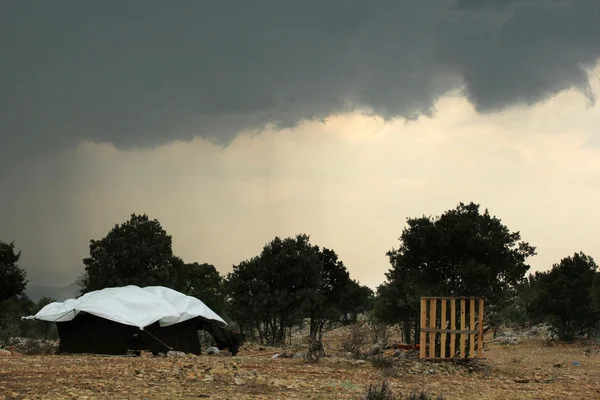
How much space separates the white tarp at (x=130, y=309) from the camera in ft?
75.9

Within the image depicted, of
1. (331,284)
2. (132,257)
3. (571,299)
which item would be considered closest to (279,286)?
(331,284)

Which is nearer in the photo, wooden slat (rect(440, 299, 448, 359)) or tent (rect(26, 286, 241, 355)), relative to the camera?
wooden slat (rect(440, 299, 448, 359))

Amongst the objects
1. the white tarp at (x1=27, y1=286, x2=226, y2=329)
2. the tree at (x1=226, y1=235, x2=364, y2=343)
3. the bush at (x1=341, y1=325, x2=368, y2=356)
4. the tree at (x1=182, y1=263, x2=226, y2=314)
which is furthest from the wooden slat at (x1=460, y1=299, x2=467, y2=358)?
the tree at (x1=182, y1=263, x2=226, y2=314)

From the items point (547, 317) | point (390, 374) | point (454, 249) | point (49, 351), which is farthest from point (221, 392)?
point (547, 317)

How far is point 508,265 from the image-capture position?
21734 millimetres

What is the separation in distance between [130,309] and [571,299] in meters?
31.5

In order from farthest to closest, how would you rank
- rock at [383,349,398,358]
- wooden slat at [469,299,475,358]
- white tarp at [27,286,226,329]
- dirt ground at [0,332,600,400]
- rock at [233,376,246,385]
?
white tarp at [27,286,226,329] → wooden slat at [469,299,475,358] → rock at [383,349,398,358] → rock at [233,376,246,385] → dirt ground at [0,332,600,400]

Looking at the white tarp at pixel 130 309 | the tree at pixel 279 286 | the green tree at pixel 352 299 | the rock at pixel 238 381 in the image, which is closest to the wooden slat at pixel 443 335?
the rock at pixel 238 381

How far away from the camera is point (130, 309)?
23672 mm

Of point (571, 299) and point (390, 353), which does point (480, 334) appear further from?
point (571, 299)

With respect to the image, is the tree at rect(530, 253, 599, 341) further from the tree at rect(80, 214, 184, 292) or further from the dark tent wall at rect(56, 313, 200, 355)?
the dark tent wall at rect(56, 313, 200, 355)

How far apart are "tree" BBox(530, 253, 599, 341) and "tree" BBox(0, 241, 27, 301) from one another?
33775 millimetres

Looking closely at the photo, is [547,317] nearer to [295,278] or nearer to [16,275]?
[295,278]

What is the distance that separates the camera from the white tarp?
2312cm
